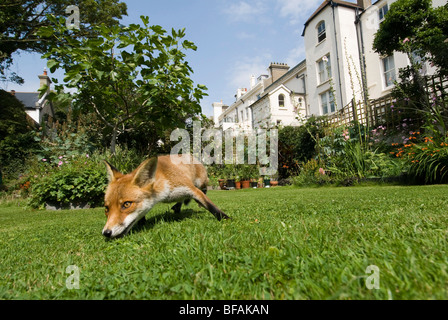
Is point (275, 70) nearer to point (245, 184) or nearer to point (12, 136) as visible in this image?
point (245, 184)

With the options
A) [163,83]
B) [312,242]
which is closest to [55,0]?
[163,83]

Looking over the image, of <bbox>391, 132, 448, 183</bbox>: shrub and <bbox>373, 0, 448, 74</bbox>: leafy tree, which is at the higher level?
<bbox>373, 0, 448, 74</bbox>: leafy tree

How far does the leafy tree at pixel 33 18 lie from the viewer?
12.3m

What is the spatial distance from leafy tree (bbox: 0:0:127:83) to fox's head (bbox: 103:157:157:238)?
1306 centimetres

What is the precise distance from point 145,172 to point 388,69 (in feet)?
65.1

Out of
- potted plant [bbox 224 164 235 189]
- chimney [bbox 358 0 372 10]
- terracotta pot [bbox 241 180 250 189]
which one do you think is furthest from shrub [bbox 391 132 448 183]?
chimney [bbox 358 0 372 10]

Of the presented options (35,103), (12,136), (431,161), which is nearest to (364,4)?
(431,161)

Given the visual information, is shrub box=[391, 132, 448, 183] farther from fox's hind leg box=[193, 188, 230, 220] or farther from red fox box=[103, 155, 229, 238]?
red fox box=[103, 155, 229, 238]

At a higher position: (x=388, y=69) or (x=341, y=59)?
(x=341, y=59)

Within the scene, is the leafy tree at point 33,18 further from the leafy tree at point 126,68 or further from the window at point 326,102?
the window at point 326,102

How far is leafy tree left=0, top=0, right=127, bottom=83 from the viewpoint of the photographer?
12344 millimetres

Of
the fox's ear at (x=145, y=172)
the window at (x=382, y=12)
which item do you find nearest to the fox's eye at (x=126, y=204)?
the fox's ear at (x=145, y=172)

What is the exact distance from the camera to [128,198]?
255cm

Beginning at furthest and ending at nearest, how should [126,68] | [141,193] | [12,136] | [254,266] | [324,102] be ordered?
[324,102], [12,136], [126,68], [141,193], [254,266]
